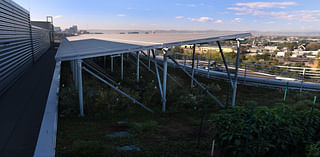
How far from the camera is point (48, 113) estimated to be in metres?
6.23

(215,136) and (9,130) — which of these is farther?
(9,130)

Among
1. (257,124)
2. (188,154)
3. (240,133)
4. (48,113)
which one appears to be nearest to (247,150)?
(240,133)

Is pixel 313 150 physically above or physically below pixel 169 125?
above

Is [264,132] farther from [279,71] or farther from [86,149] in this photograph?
[279,71]

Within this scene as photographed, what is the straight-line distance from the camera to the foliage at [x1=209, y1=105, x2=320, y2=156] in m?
4.24

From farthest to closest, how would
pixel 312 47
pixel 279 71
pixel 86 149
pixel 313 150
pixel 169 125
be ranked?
pixel 312 47 → pixel 279 71 → pixel 169 125 → pixel 86 149 → pixel 313 150

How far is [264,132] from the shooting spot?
14.3 ft

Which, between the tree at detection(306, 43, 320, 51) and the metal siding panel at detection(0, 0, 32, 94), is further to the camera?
the tree at detection(306, 43, 320, 51)

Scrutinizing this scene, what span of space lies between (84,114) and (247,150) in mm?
5601

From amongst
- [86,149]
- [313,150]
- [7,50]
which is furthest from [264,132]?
[7,50]

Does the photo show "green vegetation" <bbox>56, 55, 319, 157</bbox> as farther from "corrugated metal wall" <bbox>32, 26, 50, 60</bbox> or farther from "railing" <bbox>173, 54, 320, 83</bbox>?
"corrugated metal wall" <bbox>32, 26, 50, 60</bbox>

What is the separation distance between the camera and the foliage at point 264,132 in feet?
13.9

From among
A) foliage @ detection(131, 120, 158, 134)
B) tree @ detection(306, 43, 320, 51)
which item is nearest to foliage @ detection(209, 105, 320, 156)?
foliage @ detection(131, 120, 158, 134)

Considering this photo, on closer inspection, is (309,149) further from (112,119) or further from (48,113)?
(48,113)
